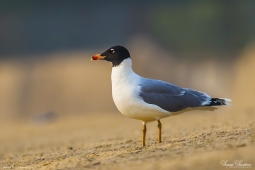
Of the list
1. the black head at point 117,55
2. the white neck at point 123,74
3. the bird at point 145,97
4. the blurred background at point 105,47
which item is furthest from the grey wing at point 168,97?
the blurred background at point 105,47

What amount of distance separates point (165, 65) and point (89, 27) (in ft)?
13.5

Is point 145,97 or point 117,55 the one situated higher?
point 117,55

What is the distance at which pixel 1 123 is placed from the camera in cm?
2144

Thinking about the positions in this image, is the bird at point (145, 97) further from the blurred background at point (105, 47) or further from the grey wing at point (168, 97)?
the blurred background at point (105, 47)

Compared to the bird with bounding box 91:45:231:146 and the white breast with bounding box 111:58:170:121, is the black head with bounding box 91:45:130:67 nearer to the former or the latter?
the bird with bounding box 91:45:231:146

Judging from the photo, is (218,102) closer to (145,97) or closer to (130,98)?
(145,97)

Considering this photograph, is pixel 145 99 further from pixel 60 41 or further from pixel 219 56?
pixel 60 41

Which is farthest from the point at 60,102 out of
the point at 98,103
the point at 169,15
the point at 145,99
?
the point at 145,99

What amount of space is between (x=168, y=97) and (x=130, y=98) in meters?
0.55

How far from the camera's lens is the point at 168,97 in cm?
732

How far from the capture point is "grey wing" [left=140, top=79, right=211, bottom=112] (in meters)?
7.20

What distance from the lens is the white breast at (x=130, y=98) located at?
23.1ft

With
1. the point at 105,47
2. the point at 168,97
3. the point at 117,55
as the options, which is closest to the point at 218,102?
the point at 168,97

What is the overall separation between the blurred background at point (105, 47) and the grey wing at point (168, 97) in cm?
1358
